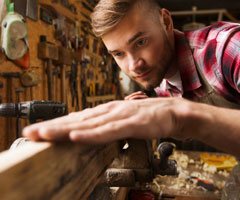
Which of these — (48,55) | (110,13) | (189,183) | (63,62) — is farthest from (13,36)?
(189,183)

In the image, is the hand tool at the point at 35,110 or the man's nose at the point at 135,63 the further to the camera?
the man's nose at the point at 135,63

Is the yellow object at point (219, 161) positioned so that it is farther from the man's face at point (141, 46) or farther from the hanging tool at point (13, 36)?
the hanging tool at point (13, 36)

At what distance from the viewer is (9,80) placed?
1.76m

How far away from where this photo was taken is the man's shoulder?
3.94 feet

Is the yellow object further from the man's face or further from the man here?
the man's face

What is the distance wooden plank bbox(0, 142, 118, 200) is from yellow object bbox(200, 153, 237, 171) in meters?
2.10

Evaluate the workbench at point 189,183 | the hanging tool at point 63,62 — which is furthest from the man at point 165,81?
the hanging tool at point 63,62

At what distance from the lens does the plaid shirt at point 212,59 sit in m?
1.12

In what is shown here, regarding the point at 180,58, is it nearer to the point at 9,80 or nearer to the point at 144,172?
the point at 144,172

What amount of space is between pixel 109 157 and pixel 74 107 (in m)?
1.96

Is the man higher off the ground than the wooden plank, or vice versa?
the man

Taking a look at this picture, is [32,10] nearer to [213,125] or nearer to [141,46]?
[141,46]

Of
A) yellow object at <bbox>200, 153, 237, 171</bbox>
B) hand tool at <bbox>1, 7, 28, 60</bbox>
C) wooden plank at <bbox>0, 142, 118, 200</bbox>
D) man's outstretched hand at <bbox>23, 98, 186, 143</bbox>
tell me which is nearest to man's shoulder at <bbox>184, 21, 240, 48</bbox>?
man's outstretched hand at <bbox>23, 98, 186, 143</bbox>

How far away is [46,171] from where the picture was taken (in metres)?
0.49
